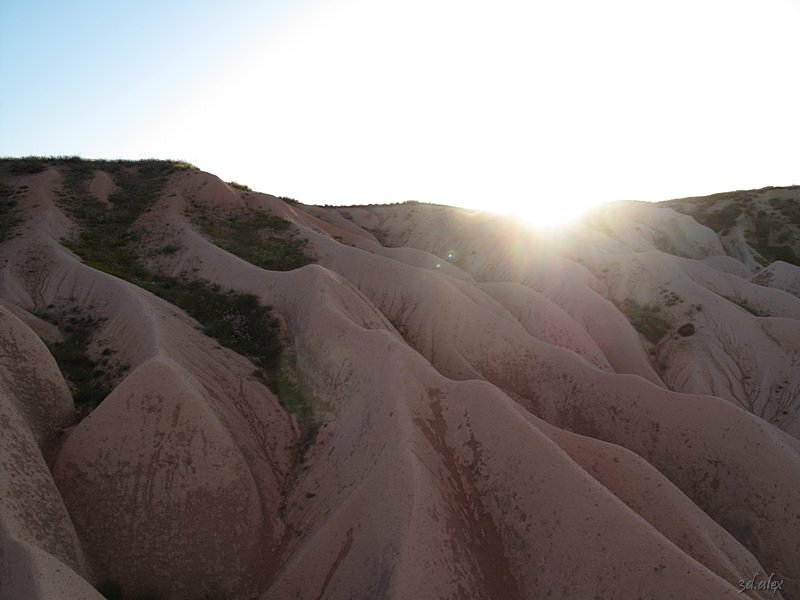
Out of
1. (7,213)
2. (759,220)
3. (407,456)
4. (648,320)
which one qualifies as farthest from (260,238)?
(759,220)

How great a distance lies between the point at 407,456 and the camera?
15.4 m

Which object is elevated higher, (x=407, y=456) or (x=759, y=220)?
(x=759, y=220)

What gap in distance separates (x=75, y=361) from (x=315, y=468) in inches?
411

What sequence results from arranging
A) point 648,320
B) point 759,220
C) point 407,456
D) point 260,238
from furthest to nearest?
1. point 759,220
2. point 260,238
3. point 648,320
4. point 407,456

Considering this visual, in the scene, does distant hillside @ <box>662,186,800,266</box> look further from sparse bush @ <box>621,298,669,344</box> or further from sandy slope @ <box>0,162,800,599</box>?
sandy slope @ <box>0,162,800,599</box>

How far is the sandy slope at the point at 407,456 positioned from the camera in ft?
44.6

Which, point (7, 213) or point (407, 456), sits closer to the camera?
point (407, 456)

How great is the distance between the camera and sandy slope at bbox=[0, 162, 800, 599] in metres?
13.6

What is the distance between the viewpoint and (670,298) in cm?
3509

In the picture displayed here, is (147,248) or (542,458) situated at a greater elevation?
(147,248)

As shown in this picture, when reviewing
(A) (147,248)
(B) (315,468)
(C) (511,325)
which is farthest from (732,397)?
(A) (147,248)

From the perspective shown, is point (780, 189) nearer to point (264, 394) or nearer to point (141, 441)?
point (264, 394)

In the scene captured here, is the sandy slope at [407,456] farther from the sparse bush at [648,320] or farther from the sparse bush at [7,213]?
the sparse bush at [648,320]

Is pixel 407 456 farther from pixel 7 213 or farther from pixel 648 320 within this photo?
pixel 7 213
